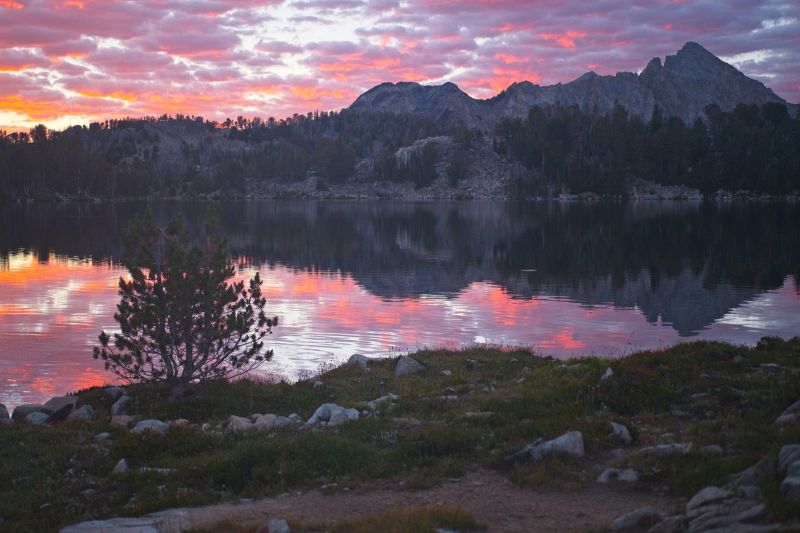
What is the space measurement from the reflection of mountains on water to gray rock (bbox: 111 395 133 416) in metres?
21.3

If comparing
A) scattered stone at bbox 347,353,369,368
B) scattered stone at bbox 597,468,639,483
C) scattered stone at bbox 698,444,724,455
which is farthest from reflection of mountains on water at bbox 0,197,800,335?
scattered stone at bbox 597,468,639,483

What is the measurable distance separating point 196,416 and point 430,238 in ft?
267

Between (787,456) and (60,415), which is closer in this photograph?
(787,456)

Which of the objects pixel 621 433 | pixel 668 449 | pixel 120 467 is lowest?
pixel 120 467

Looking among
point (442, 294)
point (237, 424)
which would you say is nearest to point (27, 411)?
point (237, 424)

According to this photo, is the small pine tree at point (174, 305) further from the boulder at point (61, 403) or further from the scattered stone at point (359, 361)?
the scattered stone at point (359, 361)

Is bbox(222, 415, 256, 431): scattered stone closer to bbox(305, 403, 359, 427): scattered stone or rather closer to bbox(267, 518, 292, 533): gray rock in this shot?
bbox(305, 403, 359, 427): scattered stone

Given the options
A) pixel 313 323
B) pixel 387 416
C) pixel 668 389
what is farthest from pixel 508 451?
pixel 313 323

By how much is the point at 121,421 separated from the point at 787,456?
15898mm

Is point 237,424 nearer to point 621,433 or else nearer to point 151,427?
point 151,427

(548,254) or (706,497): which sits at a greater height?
(706,497)

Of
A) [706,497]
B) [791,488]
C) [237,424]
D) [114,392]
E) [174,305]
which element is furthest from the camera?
[114,392]

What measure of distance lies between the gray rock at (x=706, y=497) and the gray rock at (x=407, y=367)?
14504mm

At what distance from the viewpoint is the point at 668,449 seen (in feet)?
44.3
